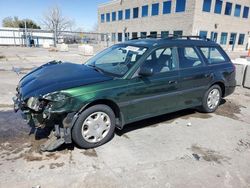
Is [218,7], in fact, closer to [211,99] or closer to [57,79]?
[211,99]

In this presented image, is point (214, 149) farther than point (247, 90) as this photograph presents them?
No

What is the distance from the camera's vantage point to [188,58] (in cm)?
443

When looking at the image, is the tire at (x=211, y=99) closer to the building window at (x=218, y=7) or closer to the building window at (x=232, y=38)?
the building window at (x=218, y=7)

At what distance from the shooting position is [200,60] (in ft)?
15.2

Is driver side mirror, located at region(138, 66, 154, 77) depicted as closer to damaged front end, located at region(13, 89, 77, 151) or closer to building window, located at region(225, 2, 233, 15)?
damaged front end, located at region(13, 89, 77, 151)

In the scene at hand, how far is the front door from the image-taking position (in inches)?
143

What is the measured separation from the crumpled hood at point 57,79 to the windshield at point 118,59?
0.28 metres

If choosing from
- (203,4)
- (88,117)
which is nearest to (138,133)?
(88,117)

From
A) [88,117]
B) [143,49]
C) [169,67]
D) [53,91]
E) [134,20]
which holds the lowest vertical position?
[88,117]

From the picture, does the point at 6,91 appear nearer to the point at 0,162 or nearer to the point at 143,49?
the point at 0,162

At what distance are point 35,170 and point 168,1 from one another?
30.3 metres

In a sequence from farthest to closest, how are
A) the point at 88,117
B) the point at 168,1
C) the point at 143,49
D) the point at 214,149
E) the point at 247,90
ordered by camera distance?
the point at 168,1 < the point at 247,90 < the point at 143,49 < the point at 214,149 < the point at 88,117

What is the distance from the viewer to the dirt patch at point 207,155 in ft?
10.6

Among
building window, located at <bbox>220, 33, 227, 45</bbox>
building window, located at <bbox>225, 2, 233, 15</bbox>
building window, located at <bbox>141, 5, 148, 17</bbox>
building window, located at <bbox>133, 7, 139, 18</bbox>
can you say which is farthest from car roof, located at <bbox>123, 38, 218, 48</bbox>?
building window, located at <bbox>133, 7, 139, 18</bbox>
